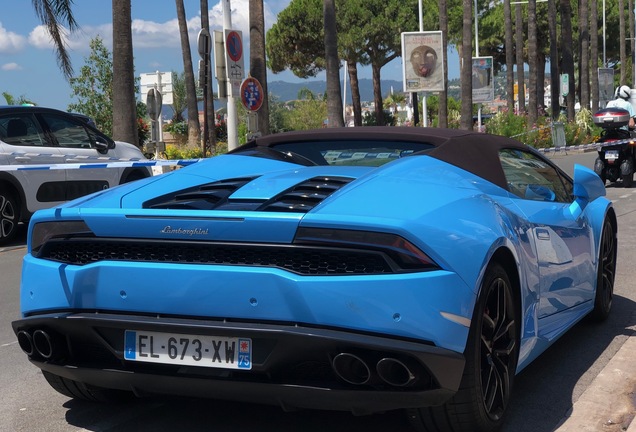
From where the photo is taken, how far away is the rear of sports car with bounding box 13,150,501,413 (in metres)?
3.37

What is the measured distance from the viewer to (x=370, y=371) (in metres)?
3.38

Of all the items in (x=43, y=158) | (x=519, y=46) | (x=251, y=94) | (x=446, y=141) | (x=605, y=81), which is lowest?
(x=43, y=158)

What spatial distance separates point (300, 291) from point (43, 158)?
9.15 meters

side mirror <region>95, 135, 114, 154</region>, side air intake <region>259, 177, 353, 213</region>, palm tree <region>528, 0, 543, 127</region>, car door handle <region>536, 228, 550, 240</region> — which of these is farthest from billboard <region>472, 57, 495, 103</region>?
side air intake <region>259, 177, 353, 213</region>

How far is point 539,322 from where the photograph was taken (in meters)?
4.54

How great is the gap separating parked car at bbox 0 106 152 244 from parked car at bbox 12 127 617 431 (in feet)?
24.8

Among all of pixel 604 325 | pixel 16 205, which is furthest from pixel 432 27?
pixel 604 325

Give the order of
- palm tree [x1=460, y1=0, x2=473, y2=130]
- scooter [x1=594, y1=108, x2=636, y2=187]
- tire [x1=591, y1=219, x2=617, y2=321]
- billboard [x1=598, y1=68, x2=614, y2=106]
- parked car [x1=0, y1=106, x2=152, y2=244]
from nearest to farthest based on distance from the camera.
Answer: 1. tire [x1=591, y1=219, x2=617, y2=321]
2. parked car [x1=0, y1=106, x2=152, y2=244]
3. scooter [x1=594, y1=108, x2=636, y2=187]
4. palm tree [x1=460, y1=0, x2=473, y2=130]
5. billboard [x1=598, y1=68, x2=614, y2=106]

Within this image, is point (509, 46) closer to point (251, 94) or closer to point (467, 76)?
point (467, 76)

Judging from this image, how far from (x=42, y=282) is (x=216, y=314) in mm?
890

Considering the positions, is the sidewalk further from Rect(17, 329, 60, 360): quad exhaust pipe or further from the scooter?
the scooter

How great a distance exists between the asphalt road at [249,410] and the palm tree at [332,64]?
67.9 feet

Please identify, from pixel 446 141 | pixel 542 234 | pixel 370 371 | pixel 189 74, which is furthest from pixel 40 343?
pixel 189 74

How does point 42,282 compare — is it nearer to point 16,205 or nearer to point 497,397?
point 497,397
